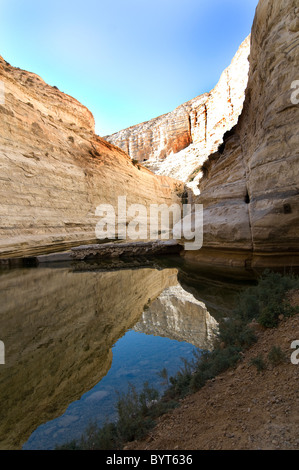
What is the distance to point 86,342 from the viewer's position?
3.50 meters

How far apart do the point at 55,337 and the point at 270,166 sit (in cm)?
619

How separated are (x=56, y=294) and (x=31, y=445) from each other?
440 cm

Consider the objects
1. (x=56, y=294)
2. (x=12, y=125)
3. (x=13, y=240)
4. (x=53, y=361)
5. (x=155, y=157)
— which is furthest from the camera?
(x=155, y=157)

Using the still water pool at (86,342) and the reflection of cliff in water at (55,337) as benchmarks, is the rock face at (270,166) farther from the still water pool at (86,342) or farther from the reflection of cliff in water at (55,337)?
the reflection of cliff in water at (55,337)

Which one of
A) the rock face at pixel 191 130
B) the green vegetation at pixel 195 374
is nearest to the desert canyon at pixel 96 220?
the green vegetation at pixel 195 374

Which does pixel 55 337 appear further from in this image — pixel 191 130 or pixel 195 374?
pixel 191 130

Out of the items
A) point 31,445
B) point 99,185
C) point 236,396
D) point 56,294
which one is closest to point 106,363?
point 31,445

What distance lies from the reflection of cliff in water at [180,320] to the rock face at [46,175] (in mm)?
8686

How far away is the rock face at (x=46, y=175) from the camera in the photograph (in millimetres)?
12391

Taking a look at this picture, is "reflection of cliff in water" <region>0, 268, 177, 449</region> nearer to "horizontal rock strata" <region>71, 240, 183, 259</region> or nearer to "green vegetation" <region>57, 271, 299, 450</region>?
"green vegetation" <region>57, 271, 299, 450</region>

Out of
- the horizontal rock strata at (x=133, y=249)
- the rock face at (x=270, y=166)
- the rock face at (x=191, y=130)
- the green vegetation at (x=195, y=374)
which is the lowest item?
the green vegetation at (x=195, y=374)

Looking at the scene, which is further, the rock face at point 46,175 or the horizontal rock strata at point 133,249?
the horizontal rock strata at point 133,249
